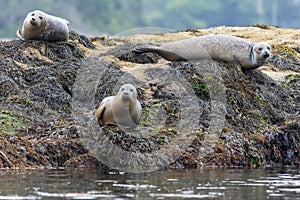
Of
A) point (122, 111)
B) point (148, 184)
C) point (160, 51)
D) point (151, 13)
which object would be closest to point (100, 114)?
point (122, 111)

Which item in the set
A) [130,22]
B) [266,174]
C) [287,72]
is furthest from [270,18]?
[266,174]

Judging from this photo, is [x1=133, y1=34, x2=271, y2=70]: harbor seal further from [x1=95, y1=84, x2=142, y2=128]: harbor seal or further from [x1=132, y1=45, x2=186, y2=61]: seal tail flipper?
[x1=95, y1=84, x2=142, y2=128]: harbor seal

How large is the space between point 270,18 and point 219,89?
74389 millimetres

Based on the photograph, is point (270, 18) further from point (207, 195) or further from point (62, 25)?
point (207, 195)

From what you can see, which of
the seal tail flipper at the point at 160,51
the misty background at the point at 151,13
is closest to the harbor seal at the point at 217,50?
the seal tail flipper at the point at 160,51

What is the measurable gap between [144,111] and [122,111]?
1.04 m

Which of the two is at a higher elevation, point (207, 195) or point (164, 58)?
point (164, 58)

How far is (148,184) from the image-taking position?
378 inches

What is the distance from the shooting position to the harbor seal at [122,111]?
38.9 ft

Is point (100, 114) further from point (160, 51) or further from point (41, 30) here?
point (41, 30)

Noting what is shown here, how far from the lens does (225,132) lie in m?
12.7

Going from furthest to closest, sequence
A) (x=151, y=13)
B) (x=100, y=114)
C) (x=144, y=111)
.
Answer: (x=151, y=13)
(x=144, y=111)
(x=100, y=114)

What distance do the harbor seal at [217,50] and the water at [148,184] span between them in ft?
13.7

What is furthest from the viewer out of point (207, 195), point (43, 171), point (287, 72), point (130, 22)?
point (130, 22)
